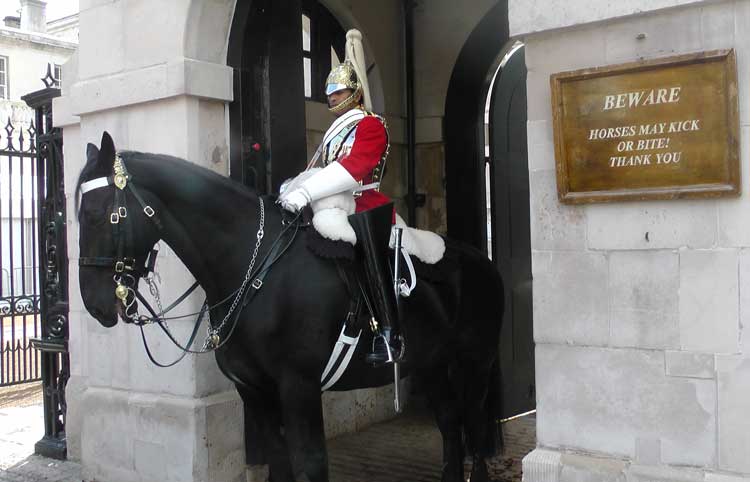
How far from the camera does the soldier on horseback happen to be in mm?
4070

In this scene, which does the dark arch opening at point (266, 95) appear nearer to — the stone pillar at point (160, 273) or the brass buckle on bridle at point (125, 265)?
the stone pillar at point (160, 273)

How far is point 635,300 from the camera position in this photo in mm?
3678

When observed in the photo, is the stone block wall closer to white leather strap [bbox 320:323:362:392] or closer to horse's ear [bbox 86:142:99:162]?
white leather strap [bbox 320:323:362:392]

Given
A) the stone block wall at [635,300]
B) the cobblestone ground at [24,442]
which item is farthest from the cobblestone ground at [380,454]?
the stone block wall at [635,300]

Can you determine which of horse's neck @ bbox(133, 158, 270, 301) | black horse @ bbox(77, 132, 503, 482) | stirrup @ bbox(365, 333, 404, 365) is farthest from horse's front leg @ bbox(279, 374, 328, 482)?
horse's neck @ bbox(133, 158, 270, 301)

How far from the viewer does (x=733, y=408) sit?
11.3 feet

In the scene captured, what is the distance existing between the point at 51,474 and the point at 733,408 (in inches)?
200

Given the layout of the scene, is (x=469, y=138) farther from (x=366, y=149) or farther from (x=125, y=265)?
(x=125, y=265)

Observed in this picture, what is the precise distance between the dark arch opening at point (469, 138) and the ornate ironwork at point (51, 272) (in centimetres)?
344

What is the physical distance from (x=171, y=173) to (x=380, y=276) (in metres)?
1.18

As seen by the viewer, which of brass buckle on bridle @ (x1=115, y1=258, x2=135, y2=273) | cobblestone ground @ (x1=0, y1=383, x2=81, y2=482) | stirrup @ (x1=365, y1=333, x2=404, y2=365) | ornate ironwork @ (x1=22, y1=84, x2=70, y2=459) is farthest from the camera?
ornate ironwork @ (x1=22, y1=84, x2=70, y2=459)

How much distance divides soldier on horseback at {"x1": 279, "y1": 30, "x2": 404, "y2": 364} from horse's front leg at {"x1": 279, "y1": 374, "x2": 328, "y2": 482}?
0.40 metres

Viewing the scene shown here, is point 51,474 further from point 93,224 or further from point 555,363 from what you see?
point 555,363

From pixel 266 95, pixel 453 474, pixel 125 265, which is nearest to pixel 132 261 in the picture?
pixel 125 265
